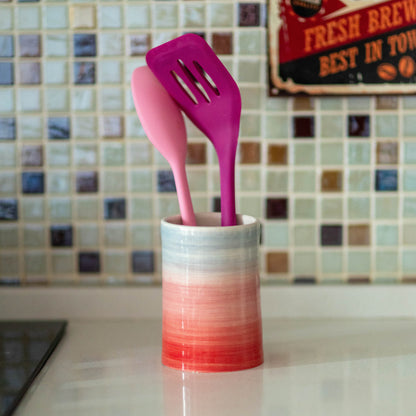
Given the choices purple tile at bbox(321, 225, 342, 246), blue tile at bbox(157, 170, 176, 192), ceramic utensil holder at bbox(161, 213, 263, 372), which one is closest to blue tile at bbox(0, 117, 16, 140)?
blue tile at bbox(157, 170, 176, 192)

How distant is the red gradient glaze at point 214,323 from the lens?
696mm

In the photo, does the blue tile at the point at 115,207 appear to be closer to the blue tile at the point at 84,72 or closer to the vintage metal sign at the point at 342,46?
the blue tile at the point at 84,72

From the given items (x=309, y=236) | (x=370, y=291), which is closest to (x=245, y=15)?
(x=309, y=236)

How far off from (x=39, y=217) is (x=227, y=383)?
0.43 metres

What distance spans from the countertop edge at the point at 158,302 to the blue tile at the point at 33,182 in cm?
15

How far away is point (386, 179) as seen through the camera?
3.08ft

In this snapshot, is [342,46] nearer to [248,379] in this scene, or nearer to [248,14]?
[248,14]

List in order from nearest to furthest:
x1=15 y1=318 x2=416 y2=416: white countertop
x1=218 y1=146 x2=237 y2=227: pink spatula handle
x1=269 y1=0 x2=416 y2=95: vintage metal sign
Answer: x1=15 y1=318 x2=416 y2=416: white countertop, x1=218 y1=146 x2=237 y2=227: pink spatula handle, x1=269 y1=0 x2=416 y2=95: vintage metal sign

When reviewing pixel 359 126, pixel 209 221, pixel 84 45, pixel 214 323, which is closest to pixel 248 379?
pixel 214 323

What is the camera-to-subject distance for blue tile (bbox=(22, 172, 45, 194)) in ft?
3.09

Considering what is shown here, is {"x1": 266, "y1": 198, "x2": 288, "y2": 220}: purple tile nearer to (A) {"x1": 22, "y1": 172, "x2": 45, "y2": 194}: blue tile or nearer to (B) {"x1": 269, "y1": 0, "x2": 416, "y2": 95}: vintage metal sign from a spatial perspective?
(B) {"x1": 269, "y1": 0, "x2": 416, "y2": 95}: vintage metal sign

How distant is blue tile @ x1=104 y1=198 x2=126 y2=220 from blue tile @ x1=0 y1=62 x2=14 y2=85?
23 centimetres

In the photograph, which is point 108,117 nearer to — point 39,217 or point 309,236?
point 39,217

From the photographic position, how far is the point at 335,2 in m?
0.90
